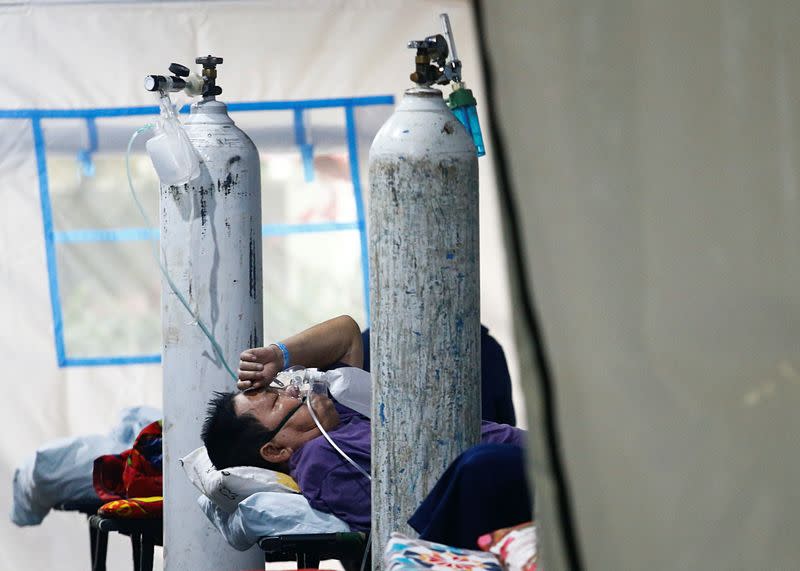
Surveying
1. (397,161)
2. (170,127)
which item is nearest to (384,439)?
(397,161)

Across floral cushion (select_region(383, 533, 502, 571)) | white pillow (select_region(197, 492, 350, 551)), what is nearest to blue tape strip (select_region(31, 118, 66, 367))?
white pillow (select_region(197, 492, 350, 551))

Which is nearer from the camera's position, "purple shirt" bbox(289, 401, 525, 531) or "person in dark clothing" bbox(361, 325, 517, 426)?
"purple shirt" bbox(289, 401, 525, 531)

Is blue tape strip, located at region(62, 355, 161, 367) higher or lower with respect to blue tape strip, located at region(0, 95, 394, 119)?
lower

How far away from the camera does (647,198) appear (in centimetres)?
82

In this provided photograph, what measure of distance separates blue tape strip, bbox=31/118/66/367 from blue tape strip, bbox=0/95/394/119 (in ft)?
0.17

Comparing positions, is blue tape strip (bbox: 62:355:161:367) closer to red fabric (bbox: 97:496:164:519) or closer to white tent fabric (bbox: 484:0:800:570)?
red fabric (bbox: 97:496:164:519)

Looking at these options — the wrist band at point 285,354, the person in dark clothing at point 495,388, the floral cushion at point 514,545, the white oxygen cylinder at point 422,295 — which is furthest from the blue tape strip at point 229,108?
the floral cushion at point 514,545

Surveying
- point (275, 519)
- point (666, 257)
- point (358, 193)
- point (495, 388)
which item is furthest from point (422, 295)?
point (358, 193)

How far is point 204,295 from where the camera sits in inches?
103

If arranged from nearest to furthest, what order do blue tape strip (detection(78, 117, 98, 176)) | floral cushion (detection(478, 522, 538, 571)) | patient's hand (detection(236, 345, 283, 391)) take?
floral cushion (detection(478, 522, 538, 571)) < patient's hand (detection(236, 345, 283, 391)) < blue tape strip (detection(78, 117, 98, 176))

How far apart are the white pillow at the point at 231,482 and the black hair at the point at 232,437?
55 millimetres

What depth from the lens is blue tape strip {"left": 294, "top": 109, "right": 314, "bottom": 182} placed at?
4.11 m

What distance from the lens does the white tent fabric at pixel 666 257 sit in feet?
2.52

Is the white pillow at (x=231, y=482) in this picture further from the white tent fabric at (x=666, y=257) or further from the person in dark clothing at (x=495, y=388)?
the white tent fabric at (x=666, y=257)
